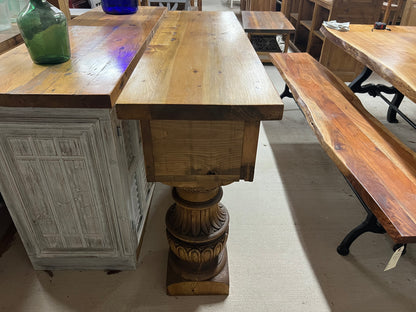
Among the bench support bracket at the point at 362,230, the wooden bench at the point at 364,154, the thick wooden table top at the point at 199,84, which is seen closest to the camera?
the thick wooden table top at the point at 199,84

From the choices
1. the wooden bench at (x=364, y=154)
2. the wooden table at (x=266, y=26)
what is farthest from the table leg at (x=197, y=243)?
the wooden table at (x=266, y=26)

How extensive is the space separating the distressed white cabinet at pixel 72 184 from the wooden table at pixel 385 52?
4.13 ft

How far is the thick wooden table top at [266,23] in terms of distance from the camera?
3480 millimetres

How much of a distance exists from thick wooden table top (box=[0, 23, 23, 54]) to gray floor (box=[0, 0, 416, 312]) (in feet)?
2.94

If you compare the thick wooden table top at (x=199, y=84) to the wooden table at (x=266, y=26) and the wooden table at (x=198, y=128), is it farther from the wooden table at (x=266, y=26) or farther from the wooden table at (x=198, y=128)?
the wooden table at (x=266, y=26)

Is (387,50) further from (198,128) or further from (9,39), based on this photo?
(9,39)

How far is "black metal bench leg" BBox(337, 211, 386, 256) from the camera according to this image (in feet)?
4.60

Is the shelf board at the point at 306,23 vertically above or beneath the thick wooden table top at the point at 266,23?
beneath

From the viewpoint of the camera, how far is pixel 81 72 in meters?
0.93

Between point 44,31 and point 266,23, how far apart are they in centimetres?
330

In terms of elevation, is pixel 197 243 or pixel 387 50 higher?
pixel 387 50

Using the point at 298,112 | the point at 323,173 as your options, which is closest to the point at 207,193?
the point at 323,173

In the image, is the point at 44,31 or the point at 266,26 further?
the point at 266,26

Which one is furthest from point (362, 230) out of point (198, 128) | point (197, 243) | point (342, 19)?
point (342, 19)
